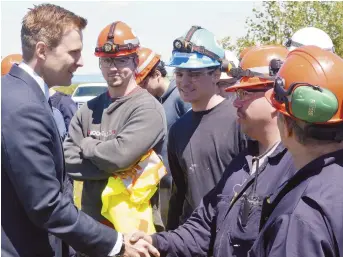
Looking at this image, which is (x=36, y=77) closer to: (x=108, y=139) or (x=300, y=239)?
(x=108, y=139)

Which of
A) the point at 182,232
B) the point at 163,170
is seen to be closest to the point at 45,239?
the point at 182,232

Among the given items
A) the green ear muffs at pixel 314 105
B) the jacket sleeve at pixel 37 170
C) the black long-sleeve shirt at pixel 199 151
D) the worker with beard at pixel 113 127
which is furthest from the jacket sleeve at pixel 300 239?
the worker with beard at pixel 113 127

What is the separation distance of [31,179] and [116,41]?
1.85 metres

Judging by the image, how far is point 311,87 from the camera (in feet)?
8.25

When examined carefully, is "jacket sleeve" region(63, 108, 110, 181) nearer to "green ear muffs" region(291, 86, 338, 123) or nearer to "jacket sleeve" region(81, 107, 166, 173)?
"jacket sleeve" region(81, 107, 166, 173)

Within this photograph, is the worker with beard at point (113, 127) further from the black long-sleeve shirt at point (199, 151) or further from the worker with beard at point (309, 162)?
the worker with beard at point (309, 162)

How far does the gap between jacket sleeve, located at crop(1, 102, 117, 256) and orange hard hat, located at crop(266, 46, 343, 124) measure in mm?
1302

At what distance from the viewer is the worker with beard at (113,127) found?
14.5 ft

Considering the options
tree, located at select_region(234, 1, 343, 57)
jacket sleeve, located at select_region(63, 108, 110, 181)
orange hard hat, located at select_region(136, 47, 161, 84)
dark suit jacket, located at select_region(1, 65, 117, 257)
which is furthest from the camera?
tree, located at select_region(234, 1, 343, 57)

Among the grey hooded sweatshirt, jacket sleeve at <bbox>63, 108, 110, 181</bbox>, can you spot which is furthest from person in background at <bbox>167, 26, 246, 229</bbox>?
jacket sleeve at <bbox>63, 108, 110, 181</bbox>

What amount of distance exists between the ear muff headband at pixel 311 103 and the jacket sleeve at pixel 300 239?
1.40 feet

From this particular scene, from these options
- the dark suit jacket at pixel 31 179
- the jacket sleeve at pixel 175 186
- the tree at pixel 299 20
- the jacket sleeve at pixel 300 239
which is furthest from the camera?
the tree at pixel 299 20

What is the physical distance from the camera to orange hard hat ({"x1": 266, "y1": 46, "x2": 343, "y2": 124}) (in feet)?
8.05

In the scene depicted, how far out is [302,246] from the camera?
2.23 m
